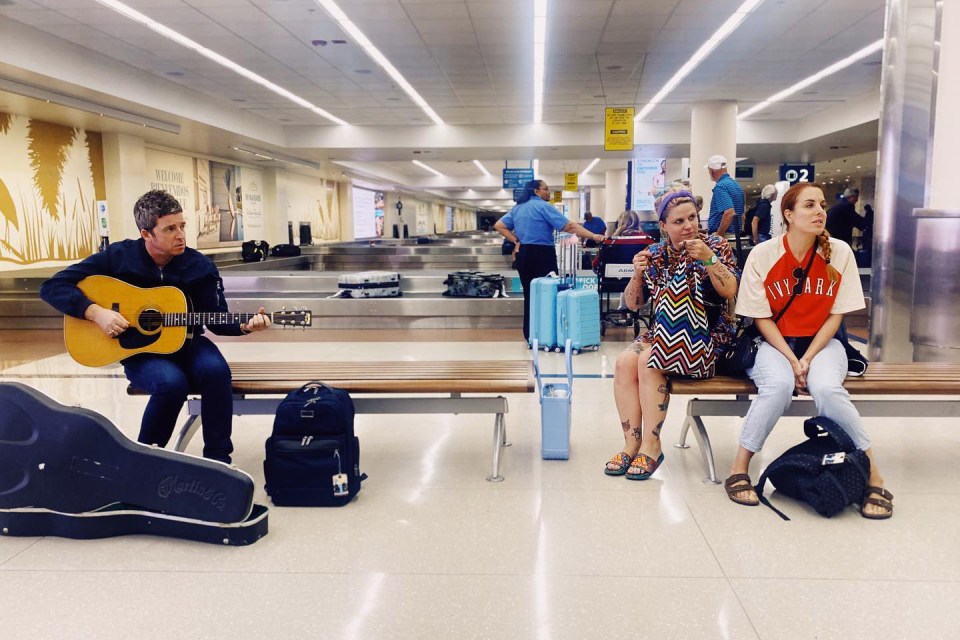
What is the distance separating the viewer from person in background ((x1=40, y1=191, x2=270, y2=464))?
126 inches

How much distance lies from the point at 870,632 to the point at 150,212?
3.17 m

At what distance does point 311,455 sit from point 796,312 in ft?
7.28

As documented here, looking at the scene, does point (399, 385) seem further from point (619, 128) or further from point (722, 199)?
point (619, 128)

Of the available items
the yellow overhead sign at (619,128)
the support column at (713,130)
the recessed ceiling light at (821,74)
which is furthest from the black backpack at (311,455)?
the support column at (713,130)

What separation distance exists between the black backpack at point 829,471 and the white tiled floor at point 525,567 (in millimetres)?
75

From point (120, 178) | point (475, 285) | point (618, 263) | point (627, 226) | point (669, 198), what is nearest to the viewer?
point (669, 198)

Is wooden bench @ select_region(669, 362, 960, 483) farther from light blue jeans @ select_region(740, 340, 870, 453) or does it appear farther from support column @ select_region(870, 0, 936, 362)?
support column @ select_region(870, 0, 936, 362)

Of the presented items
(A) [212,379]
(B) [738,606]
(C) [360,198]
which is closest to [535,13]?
(A) [212,379]

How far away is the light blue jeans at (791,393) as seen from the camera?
10.1 ft

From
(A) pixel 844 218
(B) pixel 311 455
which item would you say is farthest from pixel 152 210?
(A) pixel 844 218

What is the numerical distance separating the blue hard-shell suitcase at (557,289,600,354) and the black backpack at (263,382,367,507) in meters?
3.97

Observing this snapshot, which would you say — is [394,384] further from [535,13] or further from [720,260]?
[535,13]

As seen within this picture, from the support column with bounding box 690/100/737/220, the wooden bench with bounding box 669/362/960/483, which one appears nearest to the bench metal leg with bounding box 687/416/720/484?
the wooden bench with bounding box 669/362/960/483

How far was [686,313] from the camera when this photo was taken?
3301mm
